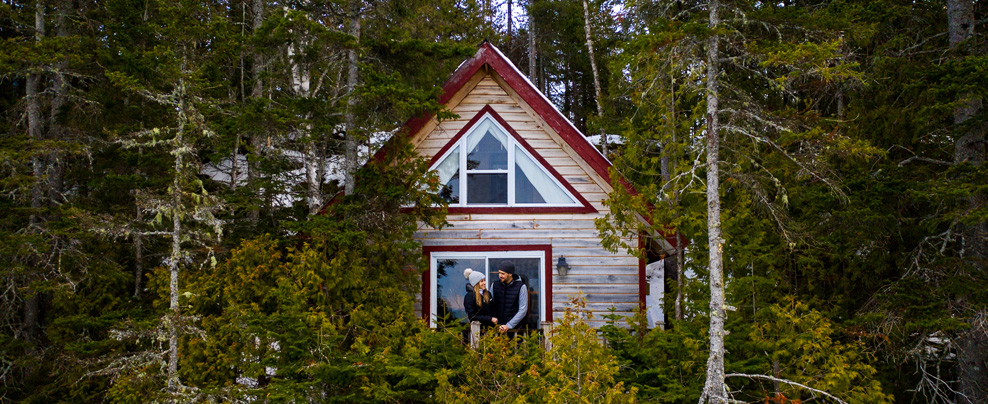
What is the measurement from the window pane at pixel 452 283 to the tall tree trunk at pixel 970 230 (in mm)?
7519

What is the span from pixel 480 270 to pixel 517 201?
53.0 inches

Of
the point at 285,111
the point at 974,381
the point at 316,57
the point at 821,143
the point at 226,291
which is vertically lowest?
the point at 974,381

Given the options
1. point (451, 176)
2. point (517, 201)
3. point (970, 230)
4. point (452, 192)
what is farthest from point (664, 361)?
point (970, 230)

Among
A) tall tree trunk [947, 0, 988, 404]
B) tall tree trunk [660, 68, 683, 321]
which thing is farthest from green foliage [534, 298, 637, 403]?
tall tree trunk [947, 0, 988, 404]

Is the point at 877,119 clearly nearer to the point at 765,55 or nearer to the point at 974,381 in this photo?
the point at 974,381

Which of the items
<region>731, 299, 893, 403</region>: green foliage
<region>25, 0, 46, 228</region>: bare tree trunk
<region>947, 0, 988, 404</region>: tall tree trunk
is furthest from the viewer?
<region>25, 0, 46, 228</region>: bare tree trunk

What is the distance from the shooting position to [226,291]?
9422mm

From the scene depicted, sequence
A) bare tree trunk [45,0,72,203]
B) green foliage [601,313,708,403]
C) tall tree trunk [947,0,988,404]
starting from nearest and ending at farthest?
green foliage [601,313,708,403], tall tree trunk [947,0,988,404], bare tree trunk [45,0,72,203]

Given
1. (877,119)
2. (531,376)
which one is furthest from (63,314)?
(877,119)

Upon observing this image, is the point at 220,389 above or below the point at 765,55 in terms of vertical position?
below

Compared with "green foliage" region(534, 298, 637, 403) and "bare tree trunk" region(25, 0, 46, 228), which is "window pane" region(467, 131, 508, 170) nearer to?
"green foliage" region(534, 298, 637, 403)

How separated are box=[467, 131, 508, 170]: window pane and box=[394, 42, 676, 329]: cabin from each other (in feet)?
0.06

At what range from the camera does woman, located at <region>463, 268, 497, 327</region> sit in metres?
10.7

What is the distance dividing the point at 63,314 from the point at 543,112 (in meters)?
9.47
